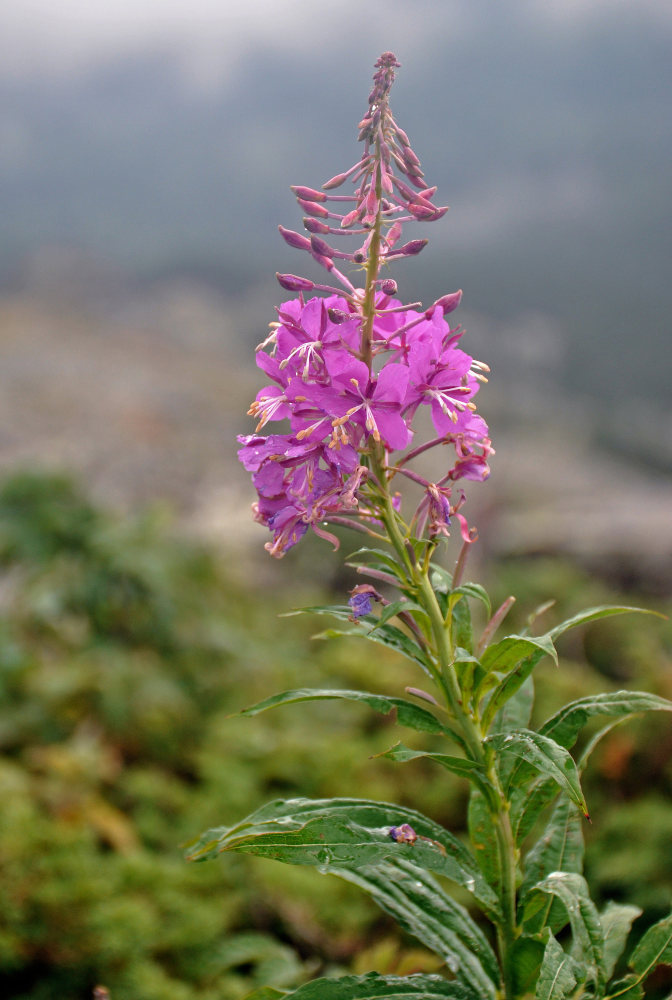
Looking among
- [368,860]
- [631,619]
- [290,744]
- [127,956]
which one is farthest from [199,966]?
[631,619]

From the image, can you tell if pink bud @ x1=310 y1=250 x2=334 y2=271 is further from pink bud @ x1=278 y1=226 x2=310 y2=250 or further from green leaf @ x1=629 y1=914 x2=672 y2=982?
green leaf @ x1=629 y1=914 x2=672 y2=982

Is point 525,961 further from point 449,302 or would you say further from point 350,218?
point 350,218

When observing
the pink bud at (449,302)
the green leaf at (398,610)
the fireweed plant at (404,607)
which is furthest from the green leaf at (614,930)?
the pink bud at (449,302)

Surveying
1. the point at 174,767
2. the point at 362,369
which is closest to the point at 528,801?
the point at 362,369

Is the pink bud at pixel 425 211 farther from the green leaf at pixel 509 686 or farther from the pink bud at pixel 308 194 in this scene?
the green leaf at pixel 509 686

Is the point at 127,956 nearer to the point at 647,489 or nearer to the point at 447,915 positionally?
the point at 447,915

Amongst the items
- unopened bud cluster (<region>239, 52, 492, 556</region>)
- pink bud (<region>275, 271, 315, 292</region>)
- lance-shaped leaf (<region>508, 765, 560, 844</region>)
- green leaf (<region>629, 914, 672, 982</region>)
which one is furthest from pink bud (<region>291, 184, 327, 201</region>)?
green leaf (<region>629, 914, 672, 982</region>)
